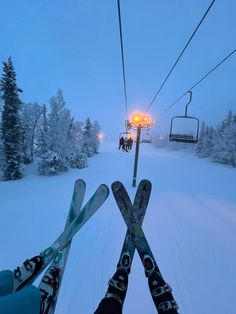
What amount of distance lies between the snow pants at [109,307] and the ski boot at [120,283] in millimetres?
69

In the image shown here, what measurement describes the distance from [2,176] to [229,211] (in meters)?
17.8

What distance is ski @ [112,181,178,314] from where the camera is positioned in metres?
2.09

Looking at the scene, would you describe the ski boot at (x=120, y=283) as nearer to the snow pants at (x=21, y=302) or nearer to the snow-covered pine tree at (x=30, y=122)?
the snow pants at (x=21, y=302)

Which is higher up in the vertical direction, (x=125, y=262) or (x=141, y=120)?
(x=141, y=120)

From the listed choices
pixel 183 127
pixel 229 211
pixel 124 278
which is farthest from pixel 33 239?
pixel 229 211

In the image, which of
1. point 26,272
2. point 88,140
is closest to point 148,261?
point 26,272

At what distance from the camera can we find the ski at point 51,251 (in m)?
2.24

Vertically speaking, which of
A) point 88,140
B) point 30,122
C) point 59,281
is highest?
point 30,122

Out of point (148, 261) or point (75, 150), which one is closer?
point (148, 261)

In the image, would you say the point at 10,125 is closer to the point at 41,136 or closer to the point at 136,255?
the point at 41,136

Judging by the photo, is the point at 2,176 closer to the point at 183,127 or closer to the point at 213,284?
the point at 183,127

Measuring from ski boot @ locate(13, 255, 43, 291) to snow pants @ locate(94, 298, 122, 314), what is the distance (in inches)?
35.7

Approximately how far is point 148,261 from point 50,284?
1.25 meters

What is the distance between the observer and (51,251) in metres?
2.83
